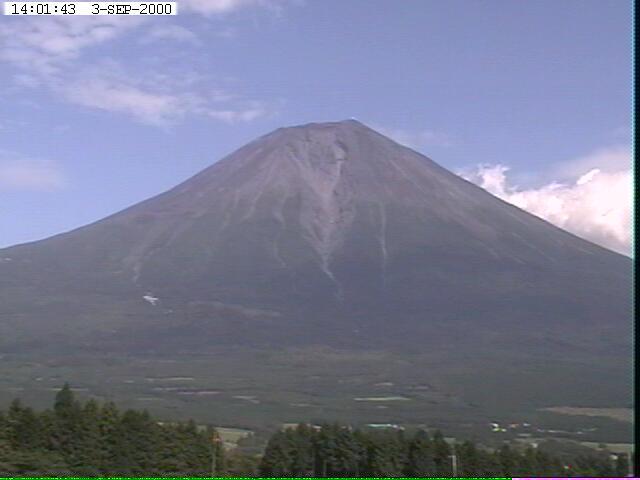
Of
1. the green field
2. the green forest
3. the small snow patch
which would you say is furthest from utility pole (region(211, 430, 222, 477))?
the small snow patch

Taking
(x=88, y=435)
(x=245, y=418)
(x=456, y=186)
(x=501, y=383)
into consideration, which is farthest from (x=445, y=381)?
(x=456, y=186)

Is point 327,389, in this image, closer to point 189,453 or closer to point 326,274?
point 326,274

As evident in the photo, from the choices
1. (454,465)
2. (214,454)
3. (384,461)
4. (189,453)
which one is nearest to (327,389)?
(214,454)

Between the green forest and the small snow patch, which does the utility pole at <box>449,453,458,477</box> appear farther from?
the small snow patch

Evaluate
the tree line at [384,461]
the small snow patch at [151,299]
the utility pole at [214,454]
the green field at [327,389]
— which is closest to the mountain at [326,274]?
the small snow patch at [151,299]

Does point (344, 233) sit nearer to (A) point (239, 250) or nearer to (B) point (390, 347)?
(A) point (239, 250)
